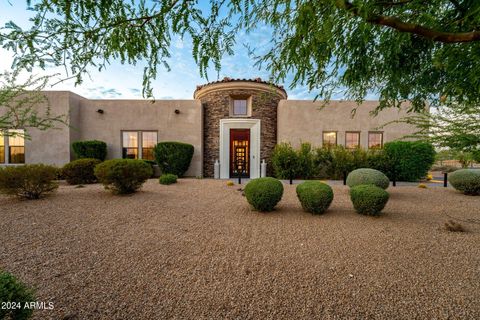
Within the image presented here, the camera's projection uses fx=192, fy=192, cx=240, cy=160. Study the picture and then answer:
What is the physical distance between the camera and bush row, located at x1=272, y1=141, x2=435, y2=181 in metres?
9.96

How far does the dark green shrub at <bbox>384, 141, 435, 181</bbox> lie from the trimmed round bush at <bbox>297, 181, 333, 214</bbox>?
8.10 m

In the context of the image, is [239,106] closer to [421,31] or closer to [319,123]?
[319,123]

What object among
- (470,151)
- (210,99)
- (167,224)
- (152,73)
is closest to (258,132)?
(210,99)

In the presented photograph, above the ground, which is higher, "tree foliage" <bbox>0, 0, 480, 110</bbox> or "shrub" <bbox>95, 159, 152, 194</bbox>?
"tree foliage" <bbox>0, 0, 480, 110</bbox>

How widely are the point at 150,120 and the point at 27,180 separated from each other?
22.6ft

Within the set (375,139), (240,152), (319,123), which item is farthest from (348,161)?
(240,152)

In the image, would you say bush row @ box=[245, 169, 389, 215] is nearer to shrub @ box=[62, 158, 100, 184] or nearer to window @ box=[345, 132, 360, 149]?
shrub @ box=[62, 158, 100, 184]

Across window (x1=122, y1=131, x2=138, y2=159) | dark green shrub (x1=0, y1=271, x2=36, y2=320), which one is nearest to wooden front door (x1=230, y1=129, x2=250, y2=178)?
window (x1=122, y1=131, x2=138, y2=159)

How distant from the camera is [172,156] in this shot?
10.6 metres

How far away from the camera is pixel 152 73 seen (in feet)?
8.27

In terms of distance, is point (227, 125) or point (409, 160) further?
point (227, 125)

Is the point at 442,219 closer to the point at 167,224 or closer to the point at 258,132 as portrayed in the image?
the point at 167,224

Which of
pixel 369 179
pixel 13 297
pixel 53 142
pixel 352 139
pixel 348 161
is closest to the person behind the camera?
pixel 13 297

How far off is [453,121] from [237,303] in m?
2.75
